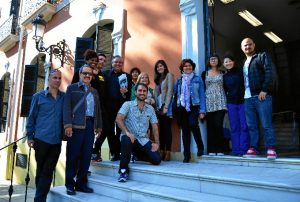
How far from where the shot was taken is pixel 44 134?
3664 mm

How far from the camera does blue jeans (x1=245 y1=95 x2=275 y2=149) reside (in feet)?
12.7

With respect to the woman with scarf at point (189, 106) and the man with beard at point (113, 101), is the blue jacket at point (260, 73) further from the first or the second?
the man with beard at point (113, 101)

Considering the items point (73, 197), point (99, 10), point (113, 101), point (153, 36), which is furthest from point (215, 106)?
point (99, 10)

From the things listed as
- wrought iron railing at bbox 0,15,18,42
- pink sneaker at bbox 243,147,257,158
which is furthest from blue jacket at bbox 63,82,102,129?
wrought iron railing at bbox 0,15,18,42

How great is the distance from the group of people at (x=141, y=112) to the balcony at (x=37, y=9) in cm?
582

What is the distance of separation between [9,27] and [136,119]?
10623mm

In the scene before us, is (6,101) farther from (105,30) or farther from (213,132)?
(213,132)

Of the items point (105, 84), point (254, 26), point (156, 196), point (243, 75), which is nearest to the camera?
point (156, 196)

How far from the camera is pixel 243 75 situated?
446 cm

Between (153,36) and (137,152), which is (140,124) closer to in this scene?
(137,152)

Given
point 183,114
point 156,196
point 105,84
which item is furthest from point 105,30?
point 156,196

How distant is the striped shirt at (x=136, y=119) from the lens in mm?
4281

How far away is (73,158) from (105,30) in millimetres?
4616

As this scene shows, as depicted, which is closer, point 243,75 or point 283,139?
point 243,75
